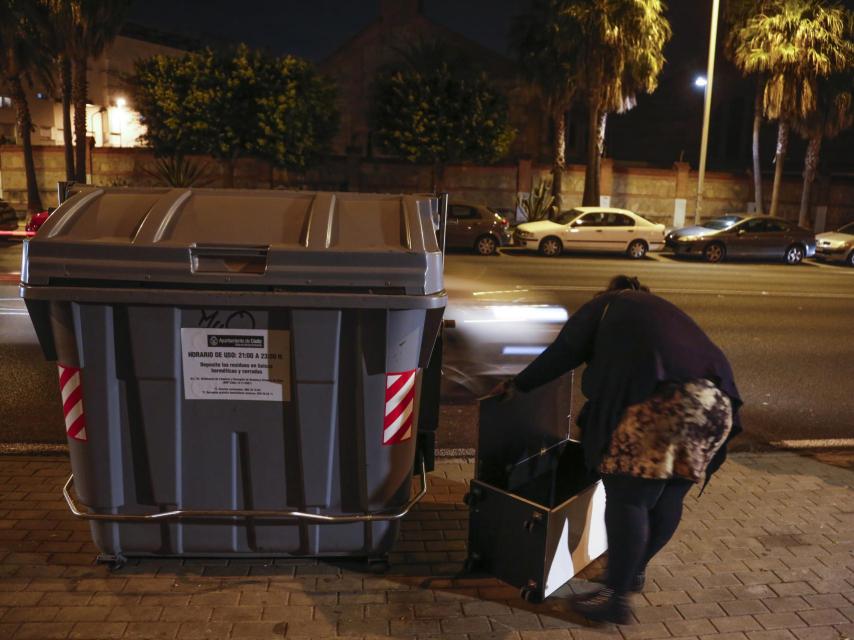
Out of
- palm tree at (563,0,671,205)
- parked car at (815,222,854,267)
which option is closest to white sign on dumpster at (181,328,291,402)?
parked car at (815,222,854,267)

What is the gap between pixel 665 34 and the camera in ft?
83.3

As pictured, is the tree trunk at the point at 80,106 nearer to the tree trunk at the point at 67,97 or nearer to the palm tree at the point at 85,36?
the palm tree at the point at 85,36

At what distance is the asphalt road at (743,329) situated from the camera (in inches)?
268

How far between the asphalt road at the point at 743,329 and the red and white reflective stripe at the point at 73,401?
8.76 feet

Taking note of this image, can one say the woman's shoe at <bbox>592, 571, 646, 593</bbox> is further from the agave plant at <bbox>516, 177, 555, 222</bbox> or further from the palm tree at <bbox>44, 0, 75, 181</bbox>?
the palm tree at <bbox>44, 0, 75, 181</bbox>

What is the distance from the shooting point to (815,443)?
6.14 meters

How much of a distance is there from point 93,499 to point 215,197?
61.6 inches

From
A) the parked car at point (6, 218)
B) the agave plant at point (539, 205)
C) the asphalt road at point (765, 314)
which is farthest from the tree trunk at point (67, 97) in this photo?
the agave plant at point (539, 205)

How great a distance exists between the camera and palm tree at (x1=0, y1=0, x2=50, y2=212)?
24.6 m

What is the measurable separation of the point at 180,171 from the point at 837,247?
2085 cm

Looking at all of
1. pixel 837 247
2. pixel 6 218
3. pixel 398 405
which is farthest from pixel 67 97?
pixel 398 405

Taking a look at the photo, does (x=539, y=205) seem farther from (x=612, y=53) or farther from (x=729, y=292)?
(x=729, y=292)

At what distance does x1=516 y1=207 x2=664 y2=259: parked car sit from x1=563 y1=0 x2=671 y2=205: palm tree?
450 centimetres

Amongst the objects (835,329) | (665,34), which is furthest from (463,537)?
(665,34)
